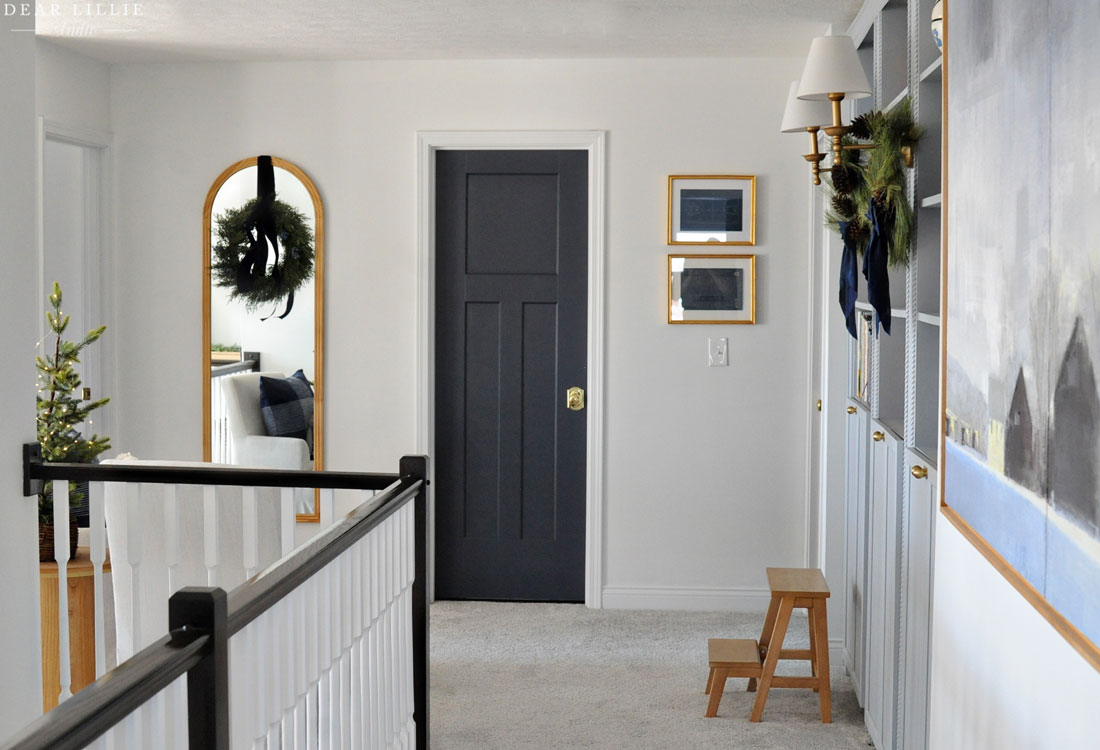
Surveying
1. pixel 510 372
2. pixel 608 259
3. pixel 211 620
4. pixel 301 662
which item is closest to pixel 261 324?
pixel 510 372

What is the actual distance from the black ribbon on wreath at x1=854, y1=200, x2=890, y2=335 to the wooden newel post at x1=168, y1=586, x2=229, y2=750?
1918mm

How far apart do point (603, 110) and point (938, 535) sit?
2761 millimetres

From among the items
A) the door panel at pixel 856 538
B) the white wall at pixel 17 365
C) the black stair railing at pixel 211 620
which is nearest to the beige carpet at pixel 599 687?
the door panel at pixel 856 538

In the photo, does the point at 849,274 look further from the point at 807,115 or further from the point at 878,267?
the point at 807,115

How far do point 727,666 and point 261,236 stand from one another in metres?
2.69

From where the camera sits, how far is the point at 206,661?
141 cm

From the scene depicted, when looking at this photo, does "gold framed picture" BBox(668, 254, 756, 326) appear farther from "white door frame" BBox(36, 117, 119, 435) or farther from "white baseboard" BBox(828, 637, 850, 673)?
"white door frame" BBox(36, 117, 119, 435)

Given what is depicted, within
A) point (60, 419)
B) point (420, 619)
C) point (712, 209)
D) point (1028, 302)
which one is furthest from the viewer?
point (712, 209)

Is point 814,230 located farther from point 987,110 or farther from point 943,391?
point 987,110

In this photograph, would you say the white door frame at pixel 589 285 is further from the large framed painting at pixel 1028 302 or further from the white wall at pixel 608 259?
the large framed painting at pixel 1028 302

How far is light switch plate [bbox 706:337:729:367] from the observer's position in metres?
4.56

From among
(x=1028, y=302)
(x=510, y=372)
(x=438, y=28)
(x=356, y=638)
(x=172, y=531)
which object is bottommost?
(x=356, y=638)

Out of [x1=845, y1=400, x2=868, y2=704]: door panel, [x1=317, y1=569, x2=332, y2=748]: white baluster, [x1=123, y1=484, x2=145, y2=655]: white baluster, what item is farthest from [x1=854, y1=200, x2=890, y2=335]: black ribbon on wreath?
[x1=123, y1=484, x2=145, y2=655]: white baluster

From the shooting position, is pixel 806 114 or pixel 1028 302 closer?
pixel 1028 302
